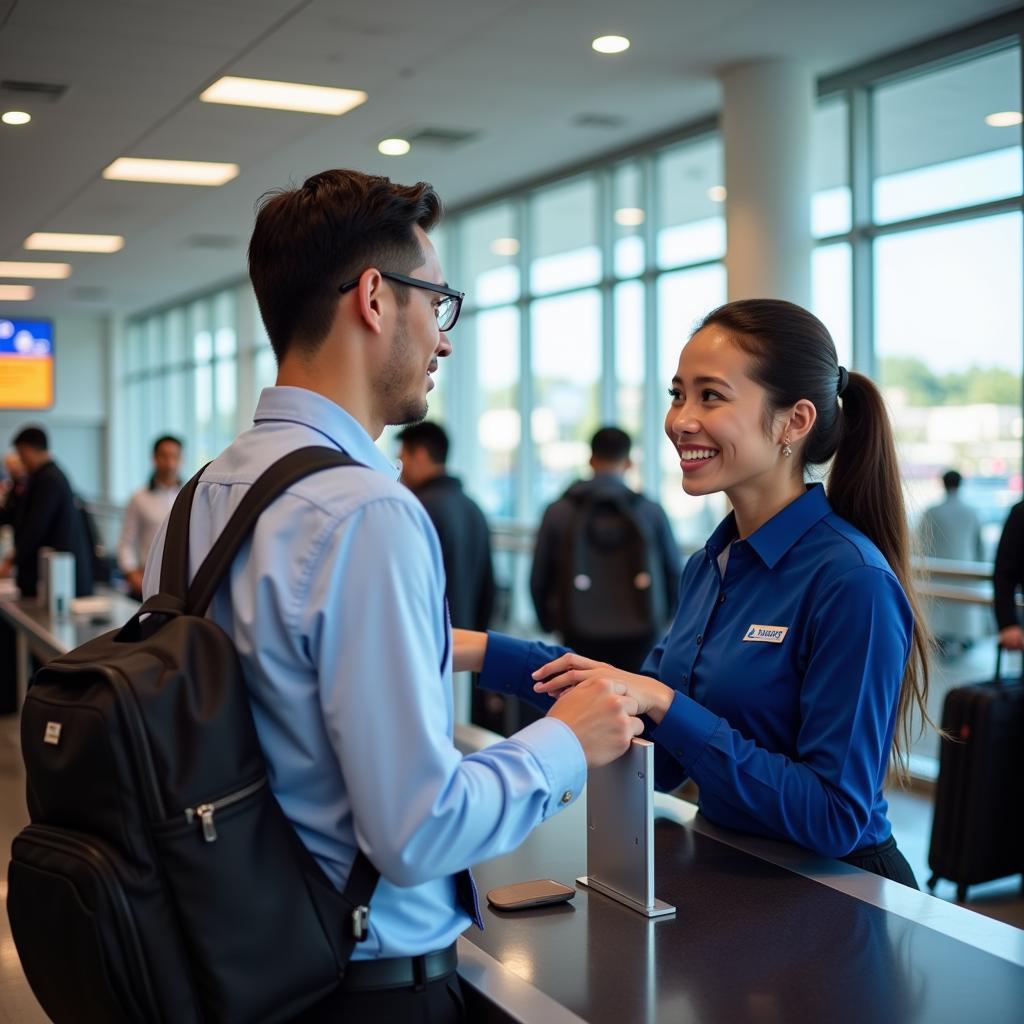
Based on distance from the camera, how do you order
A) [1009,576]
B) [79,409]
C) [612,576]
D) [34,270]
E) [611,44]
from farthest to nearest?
[79,409]
[34,270]
[611,44]
[612,576]
[1009,576]

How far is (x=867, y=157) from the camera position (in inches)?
266

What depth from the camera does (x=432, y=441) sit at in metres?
5.27

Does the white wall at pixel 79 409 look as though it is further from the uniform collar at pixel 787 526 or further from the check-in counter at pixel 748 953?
the check-in counter at pixel 748 953

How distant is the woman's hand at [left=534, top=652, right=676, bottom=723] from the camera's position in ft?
5.41

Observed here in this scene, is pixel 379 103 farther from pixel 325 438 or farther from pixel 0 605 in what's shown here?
pixel 325 438

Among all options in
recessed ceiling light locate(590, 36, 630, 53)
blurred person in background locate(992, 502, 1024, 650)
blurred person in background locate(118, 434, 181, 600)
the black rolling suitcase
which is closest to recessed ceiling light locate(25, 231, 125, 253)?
blurred person in background locate(118, 434, 181, 600)

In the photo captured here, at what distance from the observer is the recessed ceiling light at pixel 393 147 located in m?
7.96

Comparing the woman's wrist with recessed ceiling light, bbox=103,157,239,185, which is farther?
recessed ceiling light, bbox=103,157,239,185

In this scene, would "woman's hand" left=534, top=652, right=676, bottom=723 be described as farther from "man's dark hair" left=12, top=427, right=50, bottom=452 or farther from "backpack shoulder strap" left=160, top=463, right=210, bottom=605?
"man's dark hair" left=12, top=427, right=50, bottom=452

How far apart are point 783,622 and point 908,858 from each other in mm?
3332

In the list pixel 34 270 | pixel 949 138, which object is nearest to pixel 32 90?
pixel 949 138

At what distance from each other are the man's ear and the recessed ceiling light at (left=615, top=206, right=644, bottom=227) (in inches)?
296

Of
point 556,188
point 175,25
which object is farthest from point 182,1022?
point 556,188

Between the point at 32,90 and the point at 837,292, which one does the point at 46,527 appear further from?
the point at 837,292
